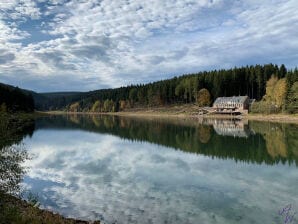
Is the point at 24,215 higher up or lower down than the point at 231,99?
lower down

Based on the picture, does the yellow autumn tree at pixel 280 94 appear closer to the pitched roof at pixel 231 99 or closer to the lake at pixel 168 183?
the pitched roof at pixel 231 99

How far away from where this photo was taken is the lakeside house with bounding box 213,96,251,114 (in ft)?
440

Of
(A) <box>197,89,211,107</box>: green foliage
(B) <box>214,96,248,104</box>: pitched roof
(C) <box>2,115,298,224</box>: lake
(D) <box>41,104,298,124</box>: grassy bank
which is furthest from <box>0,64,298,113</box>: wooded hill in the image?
(C) <box>2,115,298,224</box>: lake

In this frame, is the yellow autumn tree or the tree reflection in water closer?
the tree reflection in water

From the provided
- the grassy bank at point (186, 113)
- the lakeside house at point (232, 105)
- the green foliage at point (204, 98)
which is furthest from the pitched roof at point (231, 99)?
the grassy bank at point (186, 113)

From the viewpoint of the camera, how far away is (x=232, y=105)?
454 feet

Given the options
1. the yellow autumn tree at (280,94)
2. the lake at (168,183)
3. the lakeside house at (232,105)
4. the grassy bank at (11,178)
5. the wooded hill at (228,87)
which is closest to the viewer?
the grassy bank at (11,178)

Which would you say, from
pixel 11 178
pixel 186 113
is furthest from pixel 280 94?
pixel 11 178

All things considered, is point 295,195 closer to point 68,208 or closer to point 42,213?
point 68,208

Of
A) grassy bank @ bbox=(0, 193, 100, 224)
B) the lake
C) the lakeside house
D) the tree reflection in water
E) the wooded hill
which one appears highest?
the wooded hill

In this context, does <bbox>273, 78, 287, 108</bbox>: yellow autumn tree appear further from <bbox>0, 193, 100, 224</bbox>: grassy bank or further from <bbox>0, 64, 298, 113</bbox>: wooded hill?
<bbox>0, 193, 100, 224</bbox>: grassy bank

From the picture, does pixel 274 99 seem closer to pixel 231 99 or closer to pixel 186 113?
pixel 231 99

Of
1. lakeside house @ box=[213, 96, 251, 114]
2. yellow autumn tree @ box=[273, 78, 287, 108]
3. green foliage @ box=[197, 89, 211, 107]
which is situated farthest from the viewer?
green foliage @ box=[197, 89, 211, 107]

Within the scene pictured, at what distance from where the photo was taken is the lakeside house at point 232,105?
13412cm
